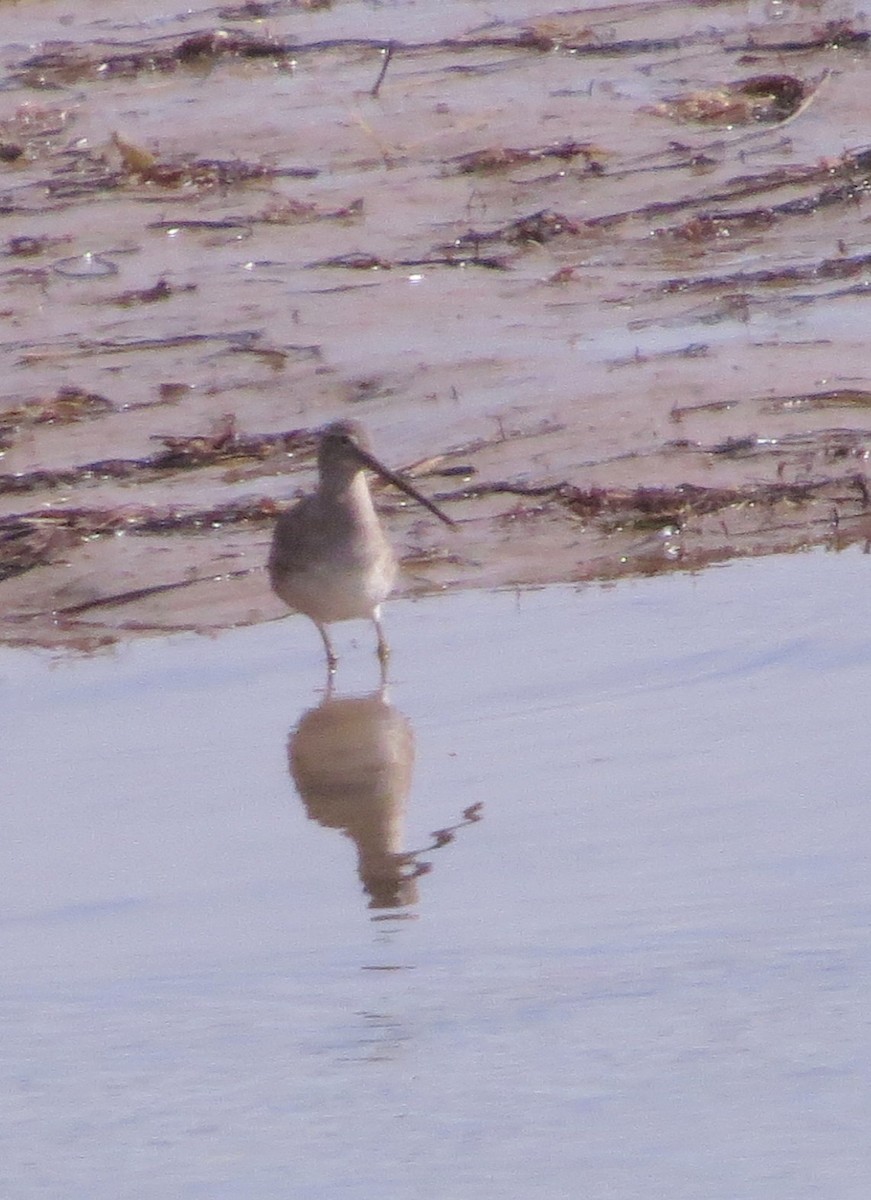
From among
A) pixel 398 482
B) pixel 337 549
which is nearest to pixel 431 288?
pixel 398 482

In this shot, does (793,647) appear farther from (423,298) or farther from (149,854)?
(423,298)

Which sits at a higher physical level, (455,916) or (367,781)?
(455,916)

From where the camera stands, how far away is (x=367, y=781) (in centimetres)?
646

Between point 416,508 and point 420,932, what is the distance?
3404mm

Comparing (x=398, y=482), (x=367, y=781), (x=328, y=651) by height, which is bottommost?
(x=328, y=651)

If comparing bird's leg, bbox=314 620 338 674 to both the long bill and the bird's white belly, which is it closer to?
the bird's white belly

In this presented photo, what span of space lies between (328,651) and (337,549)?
1.03 feet

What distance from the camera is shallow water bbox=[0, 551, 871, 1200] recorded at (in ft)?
15.1

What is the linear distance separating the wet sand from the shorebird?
0.33m

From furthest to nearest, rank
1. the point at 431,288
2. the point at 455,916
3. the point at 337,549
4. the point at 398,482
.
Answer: the point at 431,288 → the point at 398,482 → the point at 337,549 → the point at 455,916

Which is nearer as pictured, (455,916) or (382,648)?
(455,916)

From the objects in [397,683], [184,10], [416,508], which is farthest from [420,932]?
[184,10]

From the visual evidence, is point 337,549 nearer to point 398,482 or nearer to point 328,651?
point 328,651

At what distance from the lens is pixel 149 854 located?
5.89 metres
